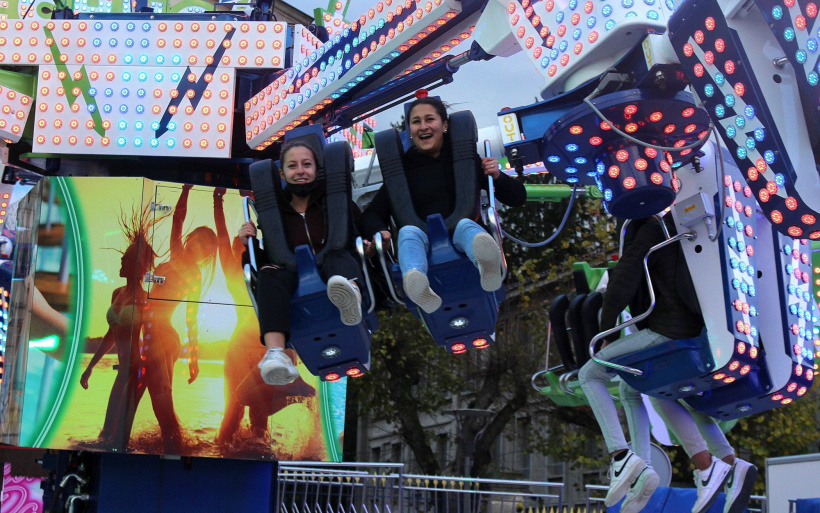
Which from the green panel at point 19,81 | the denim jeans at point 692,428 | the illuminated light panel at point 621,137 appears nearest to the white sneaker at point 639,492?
the denim jeans at point 692,428

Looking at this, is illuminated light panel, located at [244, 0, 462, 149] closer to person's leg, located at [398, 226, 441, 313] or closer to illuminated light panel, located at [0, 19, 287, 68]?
illuminated light panel, located at [0, 19, 287, 68]

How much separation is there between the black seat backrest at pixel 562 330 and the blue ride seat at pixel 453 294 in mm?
1339

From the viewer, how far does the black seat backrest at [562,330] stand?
7211 millimetres

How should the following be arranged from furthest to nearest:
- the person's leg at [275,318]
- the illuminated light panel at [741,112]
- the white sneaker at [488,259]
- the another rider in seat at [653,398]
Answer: the another rider in seat at [653,398], the person's leg at [275,318], the white sneaker at [488,259], the illuminated light panel at [741,112]

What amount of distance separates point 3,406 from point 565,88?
18.8ft

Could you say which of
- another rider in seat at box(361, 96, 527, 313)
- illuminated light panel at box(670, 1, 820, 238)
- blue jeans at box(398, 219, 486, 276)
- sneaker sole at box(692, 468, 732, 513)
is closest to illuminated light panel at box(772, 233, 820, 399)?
sneaker sole at box(692, 468, 732, 513)

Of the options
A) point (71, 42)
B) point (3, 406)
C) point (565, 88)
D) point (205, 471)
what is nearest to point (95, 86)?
point (71, 42)

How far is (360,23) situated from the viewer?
7.50 m

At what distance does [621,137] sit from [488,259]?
97 centimetres

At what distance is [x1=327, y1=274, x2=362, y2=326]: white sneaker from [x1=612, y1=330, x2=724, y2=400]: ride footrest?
156 centimetres

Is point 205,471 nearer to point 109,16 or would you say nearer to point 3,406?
point 3,406

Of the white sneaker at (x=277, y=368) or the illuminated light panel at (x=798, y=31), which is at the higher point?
the illuminated light panel at (x=798, y=31)

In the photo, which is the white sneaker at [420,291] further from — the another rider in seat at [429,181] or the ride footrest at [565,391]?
the ride footrest at [565,391]

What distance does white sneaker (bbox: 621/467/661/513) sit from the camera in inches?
231
